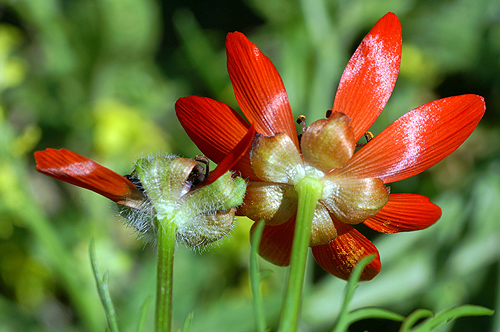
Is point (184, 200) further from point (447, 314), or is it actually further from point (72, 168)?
point (447, 314)

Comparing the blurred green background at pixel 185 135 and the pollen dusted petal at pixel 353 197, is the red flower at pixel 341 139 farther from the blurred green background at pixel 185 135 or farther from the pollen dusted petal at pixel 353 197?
the blurred green background at pixel 185 135

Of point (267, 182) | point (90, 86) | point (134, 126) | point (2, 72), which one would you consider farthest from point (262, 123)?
point (90, 86)

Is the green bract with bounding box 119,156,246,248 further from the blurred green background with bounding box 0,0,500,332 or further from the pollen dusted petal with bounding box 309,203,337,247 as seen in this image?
the blurred green background with bounding box 0,0,500,332

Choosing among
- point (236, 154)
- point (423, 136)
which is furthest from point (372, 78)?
point (236, 154)

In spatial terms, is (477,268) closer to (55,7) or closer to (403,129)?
(403,129)

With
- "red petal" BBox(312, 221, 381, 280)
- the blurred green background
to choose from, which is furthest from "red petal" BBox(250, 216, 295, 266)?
the blurred green background
